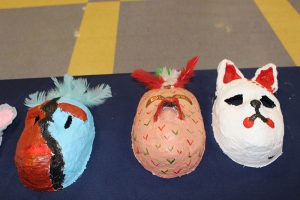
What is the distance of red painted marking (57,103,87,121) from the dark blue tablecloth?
6.5 inches

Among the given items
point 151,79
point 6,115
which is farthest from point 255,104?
point 6,115

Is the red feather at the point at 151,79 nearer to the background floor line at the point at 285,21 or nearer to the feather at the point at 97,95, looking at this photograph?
the feather at the point at 97,95

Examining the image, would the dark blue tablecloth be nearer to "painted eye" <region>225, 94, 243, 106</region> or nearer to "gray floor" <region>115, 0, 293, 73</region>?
"painted eye" <region>225, 94, 243, 106</region>

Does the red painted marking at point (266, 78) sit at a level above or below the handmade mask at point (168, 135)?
above

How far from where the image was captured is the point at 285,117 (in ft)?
4.37

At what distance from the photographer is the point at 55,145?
1051 mm

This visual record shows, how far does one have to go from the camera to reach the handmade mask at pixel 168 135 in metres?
1.05

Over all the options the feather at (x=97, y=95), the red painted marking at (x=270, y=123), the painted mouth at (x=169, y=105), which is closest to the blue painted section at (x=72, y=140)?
the feather at (x=97, y=95)

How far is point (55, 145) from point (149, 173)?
355mm

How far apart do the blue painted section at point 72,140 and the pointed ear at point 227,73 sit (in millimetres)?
544

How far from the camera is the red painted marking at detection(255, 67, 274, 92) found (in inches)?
48.8

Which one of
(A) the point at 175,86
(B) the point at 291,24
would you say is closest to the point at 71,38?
(A) the point at 175,86

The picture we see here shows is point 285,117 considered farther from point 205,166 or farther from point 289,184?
point 205,166

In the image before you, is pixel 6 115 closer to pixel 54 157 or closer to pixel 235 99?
pixel 54 157
